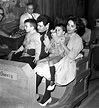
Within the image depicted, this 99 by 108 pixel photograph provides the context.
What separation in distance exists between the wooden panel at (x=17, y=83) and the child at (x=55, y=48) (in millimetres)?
447

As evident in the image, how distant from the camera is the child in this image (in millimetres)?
2283

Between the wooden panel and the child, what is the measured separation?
45cm

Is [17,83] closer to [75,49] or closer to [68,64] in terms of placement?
[68,64]

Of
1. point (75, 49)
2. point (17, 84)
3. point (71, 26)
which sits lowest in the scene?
point (17, 84)

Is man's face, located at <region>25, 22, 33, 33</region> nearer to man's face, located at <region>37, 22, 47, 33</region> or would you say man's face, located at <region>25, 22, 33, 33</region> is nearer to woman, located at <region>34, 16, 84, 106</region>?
man's face, located at <region>37, 22, 47, 33</region>

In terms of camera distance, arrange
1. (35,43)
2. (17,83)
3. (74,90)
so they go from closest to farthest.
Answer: (17,83) < (35,43) < (74,90)

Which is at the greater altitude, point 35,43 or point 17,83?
point 35,43

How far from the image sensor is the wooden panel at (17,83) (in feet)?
5.97

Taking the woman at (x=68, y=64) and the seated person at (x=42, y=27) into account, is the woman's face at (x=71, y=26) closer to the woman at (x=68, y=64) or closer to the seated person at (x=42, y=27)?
the woman at (x=68, y=64)

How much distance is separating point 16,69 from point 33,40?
58 cm

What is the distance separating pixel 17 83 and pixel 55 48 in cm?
72

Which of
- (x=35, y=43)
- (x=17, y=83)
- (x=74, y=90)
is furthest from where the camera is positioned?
(x=74, y=90)

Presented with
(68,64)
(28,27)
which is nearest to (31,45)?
(28,27)

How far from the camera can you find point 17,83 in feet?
6.16
